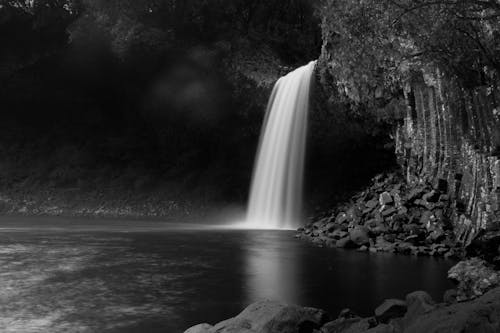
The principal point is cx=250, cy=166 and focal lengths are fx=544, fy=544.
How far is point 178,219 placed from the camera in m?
38.9

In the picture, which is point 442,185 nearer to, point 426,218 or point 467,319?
point 426,218

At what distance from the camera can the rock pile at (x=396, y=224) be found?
1978 centimetres

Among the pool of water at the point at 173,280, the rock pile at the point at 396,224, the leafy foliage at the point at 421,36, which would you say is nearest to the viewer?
the pool of water at the point at 173,280

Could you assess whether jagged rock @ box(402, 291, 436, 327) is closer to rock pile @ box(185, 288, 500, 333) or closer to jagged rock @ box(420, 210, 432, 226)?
rock pile @ box(185, 288, 500, 333)

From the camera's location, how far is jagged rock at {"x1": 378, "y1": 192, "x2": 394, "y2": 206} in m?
24.5

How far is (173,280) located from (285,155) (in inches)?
792

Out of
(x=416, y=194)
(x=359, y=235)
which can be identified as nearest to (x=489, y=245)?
(x=359, y=235)

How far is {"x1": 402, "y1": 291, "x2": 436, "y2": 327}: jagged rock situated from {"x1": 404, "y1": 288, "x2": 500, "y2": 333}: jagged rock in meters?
1.08

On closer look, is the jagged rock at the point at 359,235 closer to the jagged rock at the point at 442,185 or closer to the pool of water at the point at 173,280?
the pool of water at the point at 173,280

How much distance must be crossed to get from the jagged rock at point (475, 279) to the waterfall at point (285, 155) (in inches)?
737

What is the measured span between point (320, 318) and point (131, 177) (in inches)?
1391

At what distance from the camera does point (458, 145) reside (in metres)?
20.4

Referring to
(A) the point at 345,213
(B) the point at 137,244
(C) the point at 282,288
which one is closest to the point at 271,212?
(A) the point at 345,213

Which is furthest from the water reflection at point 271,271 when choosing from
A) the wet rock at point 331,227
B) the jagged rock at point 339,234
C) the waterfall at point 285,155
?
the waterfall at point 285,155
